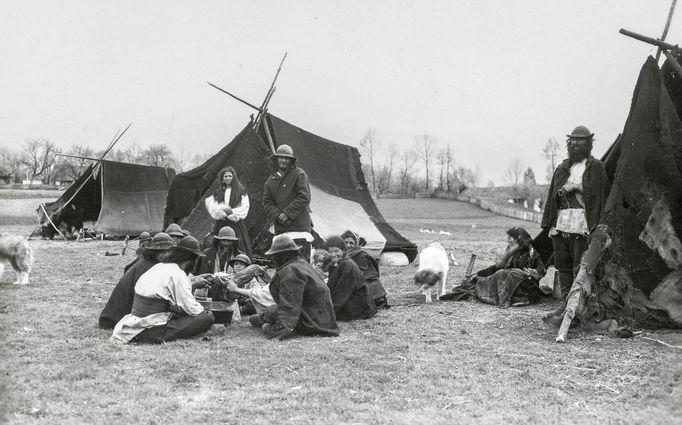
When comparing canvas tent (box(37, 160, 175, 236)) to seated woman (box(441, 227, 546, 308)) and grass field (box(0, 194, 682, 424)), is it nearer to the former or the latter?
grass field (box(0, 194, 682, 424))

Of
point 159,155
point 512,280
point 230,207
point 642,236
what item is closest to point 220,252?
point 230,207

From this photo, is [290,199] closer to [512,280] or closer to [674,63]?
[512,280]

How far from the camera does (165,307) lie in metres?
5.62

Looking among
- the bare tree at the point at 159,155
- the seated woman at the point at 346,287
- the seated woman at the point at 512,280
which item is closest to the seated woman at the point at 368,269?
the seated woman at the point at 346,287

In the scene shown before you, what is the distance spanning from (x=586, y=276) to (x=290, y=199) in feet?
13.3

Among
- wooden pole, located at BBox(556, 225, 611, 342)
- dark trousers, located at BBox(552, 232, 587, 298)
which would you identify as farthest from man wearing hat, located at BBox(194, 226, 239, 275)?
wooden pole, located at BBox(556, 225, 611, 342)

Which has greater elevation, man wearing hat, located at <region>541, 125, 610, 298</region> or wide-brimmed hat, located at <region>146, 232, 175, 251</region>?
man wearing hat, located at <region>541, 125, 610, 298</region>

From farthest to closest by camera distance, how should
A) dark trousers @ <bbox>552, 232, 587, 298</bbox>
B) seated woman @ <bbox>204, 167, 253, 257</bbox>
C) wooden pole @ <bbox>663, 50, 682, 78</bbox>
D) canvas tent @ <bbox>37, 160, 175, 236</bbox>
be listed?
1. canvas tent @ <bbox>37, 160, 175, 236</bbox>
2. seated woman @ <bbox>204, 167, 253, 257</bbox>
3. dark trousers @ <bbox>552, 232, 587, 298</bbox>
4. wooden pole @ <bbox>663, 50, 682, 78</bbox>

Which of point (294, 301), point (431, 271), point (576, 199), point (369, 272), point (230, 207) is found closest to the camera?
point (294, 301)

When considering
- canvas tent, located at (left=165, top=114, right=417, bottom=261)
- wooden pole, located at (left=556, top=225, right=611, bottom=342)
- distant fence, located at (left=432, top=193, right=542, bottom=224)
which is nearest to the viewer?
wooden pole, located at (left=556, top=225, right=611, bottom=342)

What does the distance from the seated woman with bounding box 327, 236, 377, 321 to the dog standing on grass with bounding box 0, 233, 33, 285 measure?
184 inches

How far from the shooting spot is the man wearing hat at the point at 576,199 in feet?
22.4

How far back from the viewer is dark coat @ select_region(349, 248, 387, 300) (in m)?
7.53

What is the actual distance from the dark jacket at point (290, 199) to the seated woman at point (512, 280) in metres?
2.19
